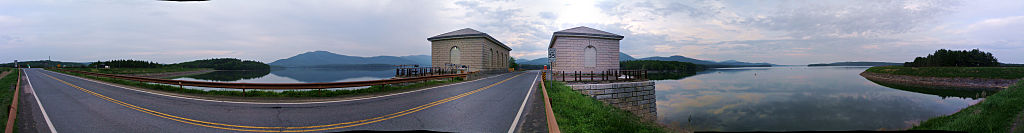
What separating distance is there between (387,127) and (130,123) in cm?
515

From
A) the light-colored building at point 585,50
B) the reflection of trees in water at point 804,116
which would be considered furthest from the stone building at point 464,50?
the reflection of trees in water at point 804,116

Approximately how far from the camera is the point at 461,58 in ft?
90.9

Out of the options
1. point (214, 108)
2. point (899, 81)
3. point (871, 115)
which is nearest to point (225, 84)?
point (214, 108)

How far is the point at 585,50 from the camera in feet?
73.8

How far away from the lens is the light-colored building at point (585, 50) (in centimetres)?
2211

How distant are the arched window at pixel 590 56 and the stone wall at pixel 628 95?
7.06 metres

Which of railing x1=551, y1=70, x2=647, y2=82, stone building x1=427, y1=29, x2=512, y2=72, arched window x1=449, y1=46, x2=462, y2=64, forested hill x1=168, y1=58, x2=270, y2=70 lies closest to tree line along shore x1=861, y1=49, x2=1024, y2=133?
railing x1=551, y1=70, x2=647, y2=82

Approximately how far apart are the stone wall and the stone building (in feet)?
47.7

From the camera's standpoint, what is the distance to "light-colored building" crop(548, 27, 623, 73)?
72.5 ft

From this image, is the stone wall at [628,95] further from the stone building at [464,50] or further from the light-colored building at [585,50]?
the stone building at [464,50]

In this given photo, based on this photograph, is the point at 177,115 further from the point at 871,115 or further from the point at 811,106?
the point at 811,106

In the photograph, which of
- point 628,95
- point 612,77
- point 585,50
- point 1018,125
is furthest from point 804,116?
point 585,50

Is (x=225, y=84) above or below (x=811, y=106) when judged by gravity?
above

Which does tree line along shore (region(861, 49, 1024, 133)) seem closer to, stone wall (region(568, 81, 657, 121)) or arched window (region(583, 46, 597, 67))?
stone wall (region(568, 81, 657, 121))
